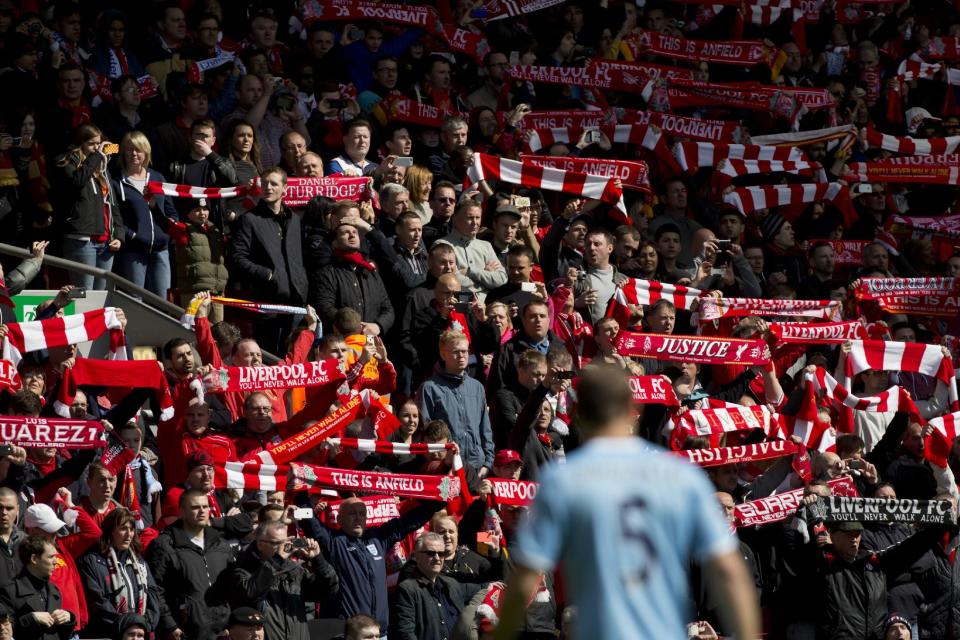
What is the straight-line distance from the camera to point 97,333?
37.2ft

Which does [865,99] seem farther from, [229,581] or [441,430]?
[229,581]

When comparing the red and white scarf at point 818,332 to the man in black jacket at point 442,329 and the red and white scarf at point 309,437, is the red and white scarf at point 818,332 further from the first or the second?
the red and white scarf at point 309,437

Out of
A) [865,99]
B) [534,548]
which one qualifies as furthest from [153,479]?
[865,99]

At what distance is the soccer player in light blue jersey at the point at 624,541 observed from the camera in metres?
4.99

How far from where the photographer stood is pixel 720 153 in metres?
17.8

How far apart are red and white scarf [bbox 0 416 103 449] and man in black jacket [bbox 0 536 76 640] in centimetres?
67

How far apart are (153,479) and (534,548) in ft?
20.6

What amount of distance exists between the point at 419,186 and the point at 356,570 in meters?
4.63

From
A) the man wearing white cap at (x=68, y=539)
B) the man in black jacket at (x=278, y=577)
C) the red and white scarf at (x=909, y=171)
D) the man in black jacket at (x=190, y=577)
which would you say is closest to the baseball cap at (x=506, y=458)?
the man in black jacket at (x=278, y=577)

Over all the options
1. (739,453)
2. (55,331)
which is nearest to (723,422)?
(739,453)

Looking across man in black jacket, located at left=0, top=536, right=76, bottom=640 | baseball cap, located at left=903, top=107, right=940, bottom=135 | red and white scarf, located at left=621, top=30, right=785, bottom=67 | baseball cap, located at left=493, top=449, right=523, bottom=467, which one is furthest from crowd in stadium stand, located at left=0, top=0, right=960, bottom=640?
baseball cap, located at left=903, top=107, right=940, bottom=135

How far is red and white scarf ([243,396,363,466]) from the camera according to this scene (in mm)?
10898

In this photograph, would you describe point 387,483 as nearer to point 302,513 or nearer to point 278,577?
point 302,513

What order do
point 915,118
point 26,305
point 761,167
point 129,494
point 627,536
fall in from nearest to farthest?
point 627,536
point 129,494
point 26,305
point 761,167
point 915,118
